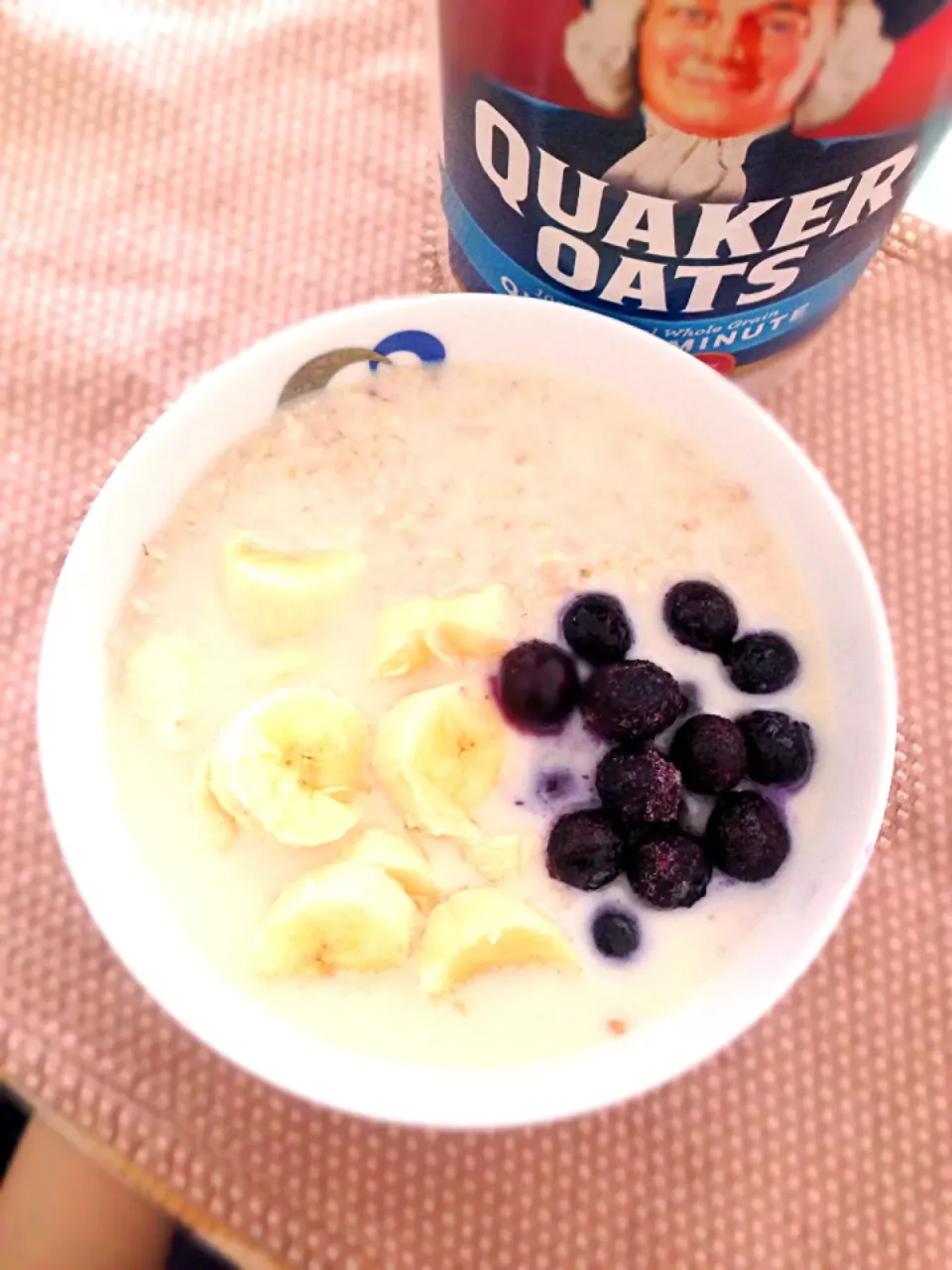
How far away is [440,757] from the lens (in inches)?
16.8

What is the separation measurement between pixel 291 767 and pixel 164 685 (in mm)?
62

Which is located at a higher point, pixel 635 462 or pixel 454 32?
pixel 454 32

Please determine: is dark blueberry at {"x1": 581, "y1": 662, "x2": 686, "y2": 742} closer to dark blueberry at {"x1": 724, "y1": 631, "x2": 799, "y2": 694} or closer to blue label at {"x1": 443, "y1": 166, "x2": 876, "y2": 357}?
dark blueberry at {"x1": 724, "y1": 631, "x2": 799, "y2": 694}

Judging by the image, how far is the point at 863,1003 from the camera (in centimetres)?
52

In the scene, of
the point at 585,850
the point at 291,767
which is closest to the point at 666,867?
the point at 585,850

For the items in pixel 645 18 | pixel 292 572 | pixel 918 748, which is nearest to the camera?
pixel 645 18

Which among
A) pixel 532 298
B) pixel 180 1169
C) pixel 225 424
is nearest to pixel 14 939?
pixel 180 1169

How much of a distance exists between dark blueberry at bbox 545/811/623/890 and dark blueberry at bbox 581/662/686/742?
0.11 ft

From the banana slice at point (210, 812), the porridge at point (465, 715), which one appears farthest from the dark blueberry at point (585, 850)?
the banana slice at point (210, 812)

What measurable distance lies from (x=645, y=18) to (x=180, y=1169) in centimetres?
46

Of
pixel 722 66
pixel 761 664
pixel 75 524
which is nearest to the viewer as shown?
pixel 722 66

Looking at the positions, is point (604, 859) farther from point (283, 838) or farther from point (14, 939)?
point (14, 939)

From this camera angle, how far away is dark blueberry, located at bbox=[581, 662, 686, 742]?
428 mm

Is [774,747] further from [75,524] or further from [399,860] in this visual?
[75,524]
